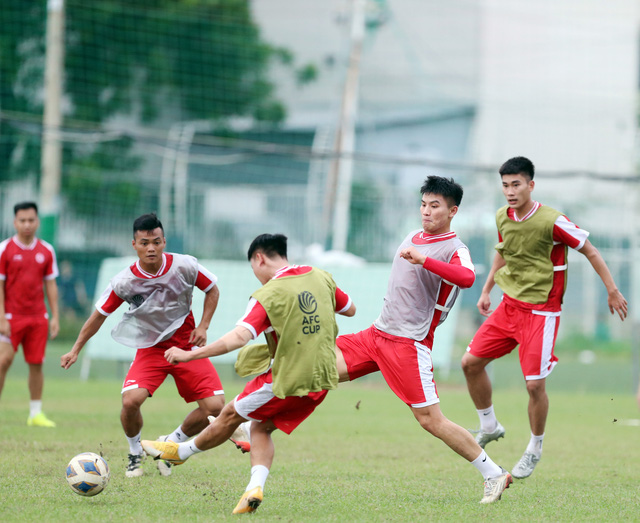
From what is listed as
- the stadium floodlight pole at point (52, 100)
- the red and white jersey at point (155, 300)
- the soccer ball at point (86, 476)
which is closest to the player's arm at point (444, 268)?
the red and white jersey at point (155, 300)

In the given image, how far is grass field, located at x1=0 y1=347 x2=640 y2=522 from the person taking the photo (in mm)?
5289

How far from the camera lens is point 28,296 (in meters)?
9.57

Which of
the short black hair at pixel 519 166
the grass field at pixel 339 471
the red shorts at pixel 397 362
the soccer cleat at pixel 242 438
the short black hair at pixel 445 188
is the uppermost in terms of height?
the short black hair at pixel 519 166

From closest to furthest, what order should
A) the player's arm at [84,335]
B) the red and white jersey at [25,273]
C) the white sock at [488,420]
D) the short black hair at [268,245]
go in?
1. the short black hair at [268,245]
2. the player's arm at [84,335]
3. the white sock at [488,420]
4. the red and white jersey at [25,273]

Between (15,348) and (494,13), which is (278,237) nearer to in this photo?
(15,348)

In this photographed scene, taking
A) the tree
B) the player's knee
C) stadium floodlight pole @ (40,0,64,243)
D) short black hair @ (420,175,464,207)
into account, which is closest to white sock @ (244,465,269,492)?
short black hair @ (420,175,464,207)

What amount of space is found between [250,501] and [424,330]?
5.64 ft

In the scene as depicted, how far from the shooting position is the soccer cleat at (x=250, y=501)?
5039 millimetres

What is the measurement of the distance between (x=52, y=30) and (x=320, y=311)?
14767 millimetres

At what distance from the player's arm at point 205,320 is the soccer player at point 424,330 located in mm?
1083

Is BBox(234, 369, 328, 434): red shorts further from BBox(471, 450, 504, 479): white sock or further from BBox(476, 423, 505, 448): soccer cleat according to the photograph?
BBox(476, 423, 505, 448): soccer cleat

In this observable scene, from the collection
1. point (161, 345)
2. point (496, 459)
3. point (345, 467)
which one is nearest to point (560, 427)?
point (496, 459)

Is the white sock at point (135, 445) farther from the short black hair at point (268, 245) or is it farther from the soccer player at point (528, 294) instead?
the soccer player at point (528, 294)

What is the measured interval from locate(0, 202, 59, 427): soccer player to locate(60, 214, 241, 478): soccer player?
3.00 m
